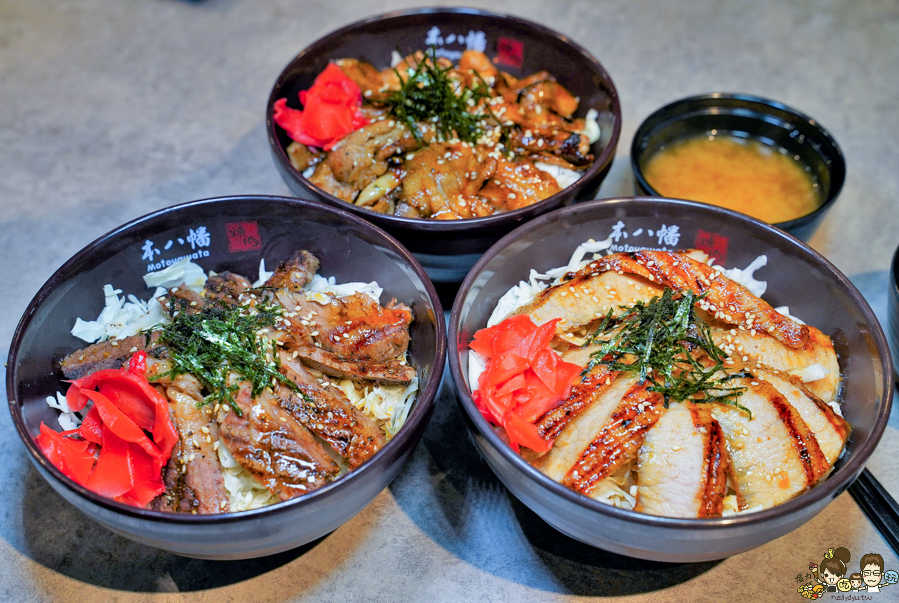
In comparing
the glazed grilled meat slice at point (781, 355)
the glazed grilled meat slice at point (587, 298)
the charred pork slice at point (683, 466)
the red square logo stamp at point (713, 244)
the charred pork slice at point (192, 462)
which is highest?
the red square logo stamp at point (713, 244)

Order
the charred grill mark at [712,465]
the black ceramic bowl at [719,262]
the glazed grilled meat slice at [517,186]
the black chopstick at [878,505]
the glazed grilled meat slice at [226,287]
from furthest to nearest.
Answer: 1. the glazed grilled meat slice at [517,186]
2. the glazed grilled meat slice at [226,287]
3. the black chopstick at [878,505]
4. the charred grill mark at [712,465]
5. the black ceramic bowl at [719,262]

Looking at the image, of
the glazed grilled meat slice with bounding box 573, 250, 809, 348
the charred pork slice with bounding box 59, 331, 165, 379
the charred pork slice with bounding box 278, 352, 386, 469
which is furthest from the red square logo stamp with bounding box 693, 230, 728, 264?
the charred pork slice with bounding box 59, 331, 165, 379

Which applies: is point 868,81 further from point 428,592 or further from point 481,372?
point 428,592

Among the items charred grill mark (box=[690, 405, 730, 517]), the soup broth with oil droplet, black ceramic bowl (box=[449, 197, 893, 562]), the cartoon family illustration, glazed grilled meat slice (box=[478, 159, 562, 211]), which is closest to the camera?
black ceramic bowl (box=[449, 197, 893, 562])

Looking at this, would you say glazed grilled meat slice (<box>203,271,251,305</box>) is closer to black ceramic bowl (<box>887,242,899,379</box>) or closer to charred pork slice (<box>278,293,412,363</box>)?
charred pork slice (<box>278,293,412,363</box>)

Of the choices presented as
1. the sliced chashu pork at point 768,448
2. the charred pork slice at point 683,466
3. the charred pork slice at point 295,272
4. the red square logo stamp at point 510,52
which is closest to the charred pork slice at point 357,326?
the charred pork slice at point 295,272

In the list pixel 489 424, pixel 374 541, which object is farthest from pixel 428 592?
pixel 489 424

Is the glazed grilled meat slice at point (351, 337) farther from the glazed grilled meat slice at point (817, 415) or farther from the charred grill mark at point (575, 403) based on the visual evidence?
the glazed grilled meat slice at point (817, 415)
